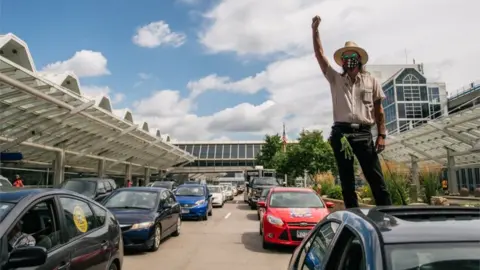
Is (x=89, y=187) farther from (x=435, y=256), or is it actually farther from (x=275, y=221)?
(x=435, y=256)

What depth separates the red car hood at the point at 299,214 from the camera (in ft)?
32.6

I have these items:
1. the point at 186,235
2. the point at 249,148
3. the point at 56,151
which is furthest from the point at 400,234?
the point at 249,148

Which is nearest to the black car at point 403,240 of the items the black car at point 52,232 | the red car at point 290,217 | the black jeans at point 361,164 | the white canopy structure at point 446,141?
the black jeans at point 361,164

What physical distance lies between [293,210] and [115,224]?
5.55m

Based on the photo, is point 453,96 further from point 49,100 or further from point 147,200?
point 147,200

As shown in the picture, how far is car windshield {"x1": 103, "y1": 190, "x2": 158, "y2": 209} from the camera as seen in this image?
10.9m

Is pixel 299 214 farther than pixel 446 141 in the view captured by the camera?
No

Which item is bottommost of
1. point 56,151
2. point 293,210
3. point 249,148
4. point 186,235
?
point 186,235

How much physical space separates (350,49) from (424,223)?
318 cm

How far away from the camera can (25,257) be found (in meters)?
3.29

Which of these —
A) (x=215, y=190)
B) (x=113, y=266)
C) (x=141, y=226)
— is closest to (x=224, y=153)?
(x=215, y=190)

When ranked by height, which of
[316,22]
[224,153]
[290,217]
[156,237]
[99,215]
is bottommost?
[156,237]

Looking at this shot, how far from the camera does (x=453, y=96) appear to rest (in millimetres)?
59438

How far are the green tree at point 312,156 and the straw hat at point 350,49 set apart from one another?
32692 millimetres
